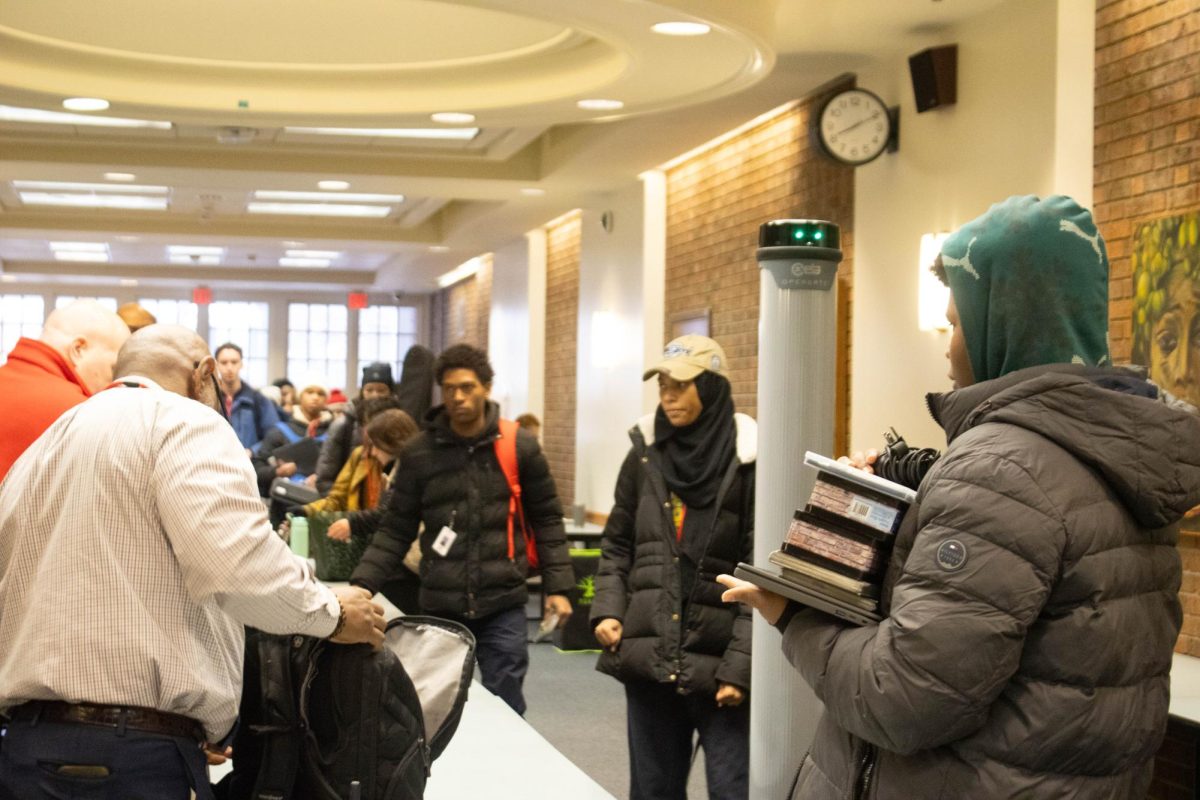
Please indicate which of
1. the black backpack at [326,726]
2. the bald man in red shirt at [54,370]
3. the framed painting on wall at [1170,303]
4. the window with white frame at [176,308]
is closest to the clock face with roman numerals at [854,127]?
the framed painting on wall at [1170,303]

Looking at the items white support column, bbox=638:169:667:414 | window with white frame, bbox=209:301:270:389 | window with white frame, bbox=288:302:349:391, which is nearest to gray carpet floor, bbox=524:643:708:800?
white support column, bbox=638:169:667:414

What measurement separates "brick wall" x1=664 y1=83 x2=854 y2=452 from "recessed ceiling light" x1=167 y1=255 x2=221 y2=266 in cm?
1108

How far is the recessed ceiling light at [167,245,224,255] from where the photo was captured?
58.3ft

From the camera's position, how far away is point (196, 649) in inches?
94.0

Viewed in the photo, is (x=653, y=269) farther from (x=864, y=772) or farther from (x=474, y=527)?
(x=864, y=772)

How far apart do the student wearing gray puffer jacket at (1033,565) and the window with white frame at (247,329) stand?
22.0 m

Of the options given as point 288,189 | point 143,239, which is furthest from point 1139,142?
point 143,239

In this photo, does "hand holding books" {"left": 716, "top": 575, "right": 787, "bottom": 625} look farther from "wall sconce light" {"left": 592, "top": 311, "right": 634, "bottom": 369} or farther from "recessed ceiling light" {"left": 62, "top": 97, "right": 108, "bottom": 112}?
"wall sconce light" {"left": 592, "top": 311, "right": 634, "bottom": 369}

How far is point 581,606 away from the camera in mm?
8953

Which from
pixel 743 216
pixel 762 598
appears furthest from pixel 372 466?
pixel 762 598

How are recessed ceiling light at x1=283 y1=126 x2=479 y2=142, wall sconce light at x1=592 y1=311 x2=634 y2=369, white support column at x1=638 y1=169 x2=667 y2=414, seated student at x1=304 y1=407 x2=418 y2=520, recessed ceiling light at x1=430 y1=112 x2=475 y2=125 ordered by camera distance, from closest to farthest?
seated student at x1=304 y1=407 x2=418 y2=520
recessed ceiling light at x1=430 y1=112 x2=475 y2=125
recessed ceiling light at x1=283 y1=126 x2=479 y2=142
white support column at x1=638 y1=169 x2=667 y2=414
wall sconce light at x1=592 y1=311 x2=634 y2=369

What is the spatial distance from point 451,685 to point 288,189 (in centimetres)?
977

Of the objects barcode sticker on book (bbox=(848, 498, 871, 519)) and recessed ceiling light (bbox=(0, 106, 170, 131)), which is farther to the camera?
recessed ceiling light (bbox=(0, 106, 170, 131))

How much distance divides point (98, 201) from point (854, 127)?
1008cm
